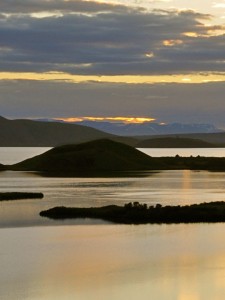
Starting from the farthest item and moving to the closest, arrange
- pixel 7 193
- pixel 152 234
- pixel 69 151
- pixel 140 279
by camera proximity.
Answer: pixel 69 151
pixel 7 193
pixel 152 234
pixel 140 279

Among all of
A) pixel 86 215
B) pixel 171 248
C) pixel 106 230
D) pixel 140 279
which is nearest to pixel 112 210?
pixel 86 215

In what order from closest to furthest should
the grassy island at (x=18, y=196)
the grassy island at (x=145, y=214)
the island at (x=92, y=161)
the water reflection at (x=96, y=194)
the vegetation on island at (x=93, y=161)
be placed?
1. the grassy island at (x=145, y=214)
2. the water reflection at (x=96, y=194)
3. the grassy island at (x=18, y=196)
4. the island at (x=92, y=161)
5. the vegetation on island at (x=93, y=161)

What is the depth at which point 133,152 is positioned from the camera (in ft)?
596

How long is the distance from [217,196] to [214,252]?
43020 mm

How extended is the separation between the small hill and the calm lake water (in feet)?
280

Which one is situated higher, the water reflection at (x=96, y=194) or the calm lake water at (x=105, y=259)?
the water reflection at (x=96, y=194)

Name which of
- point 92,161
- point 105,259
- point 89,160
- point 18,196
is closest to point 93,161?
point 92,161

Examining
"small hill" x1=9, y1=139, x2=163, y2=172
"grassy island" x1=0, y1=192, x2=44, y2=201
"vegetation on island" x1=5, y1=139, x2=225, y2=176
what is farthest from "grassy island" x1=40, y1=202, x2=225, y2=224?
"small hill" x1=9, y1=139, x2=163, y2=172

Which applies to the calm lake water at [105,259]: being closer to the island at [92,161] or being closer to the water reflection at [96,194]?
the water reflection at [96,194]

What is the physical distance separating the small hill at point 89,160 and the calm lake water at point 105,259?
85299mm

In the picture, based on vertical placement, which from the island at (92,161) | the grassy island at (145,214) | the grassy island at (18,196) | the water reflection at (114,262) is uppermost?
the island at (92,161)

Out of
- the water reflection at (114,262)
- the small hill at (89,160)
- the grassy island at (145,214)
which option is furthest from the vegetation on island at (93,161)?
the water reflection at (114,262)

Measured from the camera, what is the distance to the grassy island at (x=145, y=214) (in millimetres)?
71625

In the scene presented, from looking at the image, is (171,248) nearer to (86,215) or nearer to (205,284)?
(205,284)
